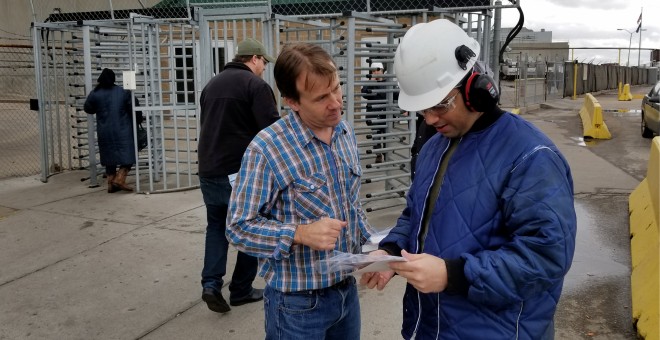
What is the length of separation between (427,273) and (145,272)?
13.2 feet

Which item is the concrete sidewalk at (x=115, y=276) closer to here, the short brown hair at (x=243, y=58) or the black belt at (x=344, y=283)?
the black belt at (x=344, y=283)

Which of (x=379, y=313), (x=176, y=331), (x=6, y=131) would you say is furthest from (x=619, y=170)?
Result: (x=6, y=131)

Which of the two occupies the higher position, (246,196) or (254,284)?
(246,196)

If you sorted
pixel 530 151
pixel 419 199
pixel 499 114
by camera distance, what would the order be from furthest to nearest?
pixel 419 199, pixel 499 114, pixel 530 151

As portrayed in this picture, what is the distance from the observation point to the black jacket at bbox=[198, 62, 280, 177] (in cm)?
390

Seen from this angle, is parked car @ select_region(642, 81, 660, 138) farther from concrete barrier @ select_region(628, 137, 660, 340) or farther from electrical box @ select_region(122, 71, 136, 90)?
electrical box @ select_region(122, 71, 136, 90)

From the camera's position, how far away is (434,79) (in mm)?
1625

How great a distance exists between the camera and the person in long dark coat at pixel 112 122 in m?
7.94

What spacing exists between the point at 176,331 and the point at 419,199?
8.97ft

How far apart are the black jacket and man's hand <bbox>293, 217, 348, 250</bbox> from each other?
81.1 inches

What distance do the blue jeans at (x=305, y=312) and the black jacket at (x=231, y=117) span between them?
1.86 meters

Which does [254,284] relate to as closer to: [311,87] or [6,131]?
[311,87]

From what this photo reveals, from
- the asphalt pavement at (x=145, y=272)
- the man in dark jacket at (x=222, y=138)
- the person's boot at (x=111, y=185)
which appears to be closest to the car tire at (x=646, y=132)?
the asphalt pavement at (x=145, y=272)

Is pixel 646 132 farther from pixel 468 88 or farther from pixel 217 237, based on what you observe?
pixel 468 88
